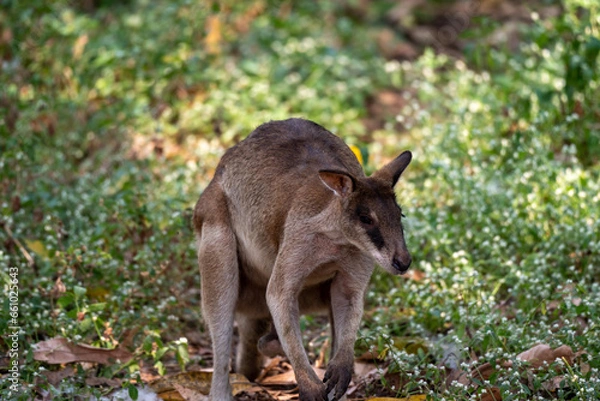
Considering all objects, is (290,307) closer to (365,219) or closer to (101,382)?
(365,219)

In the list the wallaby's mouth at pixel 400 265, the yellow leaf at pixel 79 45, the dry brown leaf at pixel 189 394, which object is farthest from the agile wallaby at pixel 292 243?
the yellow leaf at pixel 79 45

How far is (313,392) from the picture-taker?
4887mm

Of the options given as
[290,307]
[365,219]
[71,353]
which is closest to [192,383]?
[71,353]

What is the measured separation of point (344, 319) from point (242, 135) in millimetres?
A: 4372

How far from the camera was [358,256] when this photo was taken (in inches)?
201

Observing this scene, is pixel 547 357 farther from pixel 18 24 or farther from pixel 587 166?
pixel 18 24

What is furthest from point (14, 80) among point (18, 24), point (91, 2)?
point (91, 2)

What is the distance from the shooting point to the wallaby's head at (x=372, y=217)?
185 inches

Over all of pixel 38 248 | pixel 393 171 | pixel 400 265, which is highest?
pixel 38 248

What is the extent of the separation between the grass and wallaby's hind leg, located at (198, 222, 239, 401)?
0.36 meters

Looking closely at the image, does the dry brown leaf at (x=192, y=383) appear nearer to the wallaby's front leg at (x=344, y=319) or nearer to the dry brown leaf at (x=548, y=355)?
the wallaby's front leg at (x=344, y=319)

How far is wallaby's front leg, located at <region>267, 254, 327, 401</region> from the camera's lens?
5004 mm

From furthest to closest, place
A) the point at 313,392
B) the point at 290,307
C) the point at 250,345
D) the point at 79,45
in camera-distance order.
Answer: the point at 79,45
the point at 250,345
the point at 290,307
the point at 313,392

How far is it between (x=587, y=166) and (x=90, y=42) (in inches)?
220
